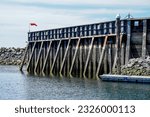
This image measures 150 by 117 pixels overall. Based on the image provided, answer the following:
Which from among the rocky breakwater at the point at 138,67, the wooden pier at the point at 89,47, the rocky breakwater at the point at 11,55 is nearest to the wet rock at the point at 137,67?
the rocky breakwater at the point at 138,67

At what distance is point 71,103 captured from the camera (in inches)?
1105

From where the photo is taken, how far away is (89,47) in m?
83.9

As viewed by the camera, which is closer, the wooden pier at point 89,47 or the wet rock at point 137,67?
the wet rock at point 137,67

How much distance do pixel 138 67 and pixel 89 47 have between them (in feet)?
57.1

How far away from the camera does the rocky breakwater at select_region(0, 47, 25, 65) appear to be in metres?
169

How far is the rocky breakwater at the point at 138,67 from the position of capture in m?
67.0

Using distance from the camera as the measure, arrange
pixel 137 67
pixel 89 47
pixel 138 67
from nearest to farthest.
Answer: pixel 138 67 → pixel 137 67 → pixel 89 47

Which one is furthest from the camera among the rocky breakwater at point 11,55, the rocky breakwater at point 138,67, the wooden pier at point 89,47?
the rocky breakwater at point 11,55

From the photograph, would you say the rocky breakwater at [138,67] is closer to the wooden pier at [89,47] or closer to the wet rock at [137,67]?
the wet rock at [137,67]

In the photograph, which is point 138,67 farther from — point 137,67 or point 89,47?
point 89,47

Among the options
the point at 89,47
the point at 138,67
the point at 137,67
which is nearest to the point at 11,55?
the point at 89,47

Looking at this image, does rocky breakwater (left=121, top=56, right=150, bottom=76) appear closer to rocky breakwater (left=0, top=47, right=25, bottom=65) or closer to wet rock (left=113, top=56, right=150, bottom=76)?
wet rock (left=113, top=56, right=150, bottom=76)

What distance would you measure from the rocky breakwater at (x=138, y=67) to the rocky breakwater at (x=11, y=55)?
97.9 m

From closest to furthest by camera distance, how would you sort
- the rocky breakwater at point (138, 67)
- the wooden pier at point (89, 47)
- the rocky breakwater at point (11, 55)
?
the rocky breakwater at point (138, 67)
the wooden pier at point (89, 47)
the rocky breakwater at point (11, 55)
